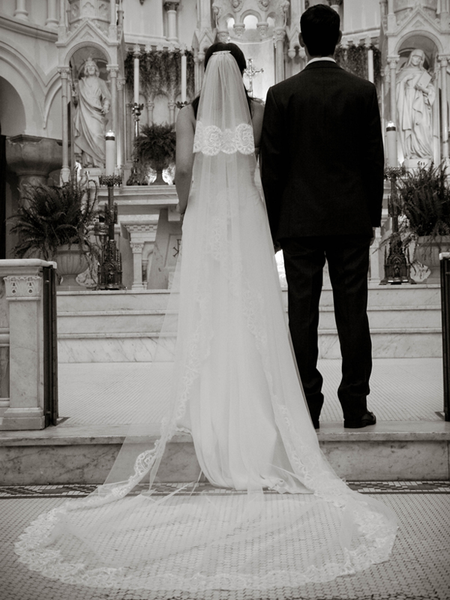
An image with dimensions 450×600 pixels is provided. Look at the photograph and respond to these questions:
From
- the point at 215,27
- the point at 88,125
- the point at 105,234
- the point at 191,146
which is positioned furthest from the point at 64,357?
the point at 215,27

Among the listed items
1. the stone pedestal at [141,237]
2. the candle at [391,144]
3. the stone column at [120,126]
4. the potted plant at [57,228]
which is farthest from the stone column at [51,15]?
the candle at [391,144]

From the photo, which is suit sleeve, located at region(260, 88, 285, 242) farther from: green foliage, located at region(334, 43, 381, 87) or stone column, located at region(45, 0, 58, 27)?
stone column, located at region(45, 0, 58, 27)

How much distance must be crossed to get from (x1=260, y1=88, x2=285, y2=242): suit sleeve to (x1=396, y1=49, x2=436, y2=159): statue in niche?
6.35 meters

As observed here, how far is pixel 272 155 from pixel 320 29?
1.67 feet

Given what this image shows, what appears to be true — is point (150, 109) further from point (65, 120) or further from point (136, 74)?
point (65, 120)

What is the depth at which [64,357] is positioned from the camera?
18.4 feet

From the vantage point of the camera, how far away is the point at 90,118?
896 centimetres

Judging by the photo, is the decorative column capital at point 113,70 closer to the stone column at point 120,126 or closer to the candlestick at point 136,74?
the stone column at point 120,126

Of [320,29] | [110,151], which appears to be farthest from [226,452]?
[110,151]

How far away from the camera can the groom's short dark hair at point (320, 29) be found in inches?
104

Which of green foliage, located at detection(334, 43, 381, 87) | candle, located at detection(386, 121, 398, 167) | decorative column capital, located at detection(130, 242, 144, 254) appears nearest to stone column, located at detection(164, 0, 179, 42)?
green foliage, located at detection(334, 43, 381, 87)

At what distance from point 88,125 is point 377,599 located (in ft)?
26.7

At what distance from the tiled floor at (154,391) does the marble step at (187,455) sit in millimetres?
197

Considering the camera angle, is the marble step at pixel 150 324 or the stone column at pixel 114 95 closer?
the marble step at pixel 150 324
